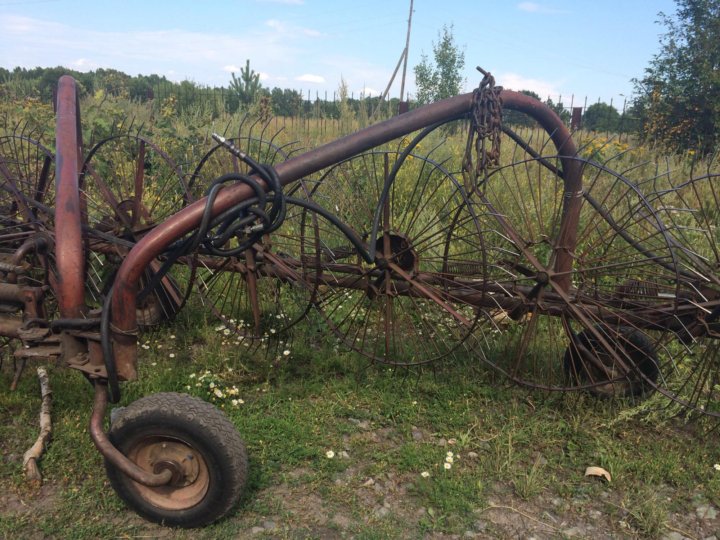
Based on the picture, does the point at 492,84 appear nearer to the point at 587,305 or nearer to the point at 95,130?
the point at 587,305

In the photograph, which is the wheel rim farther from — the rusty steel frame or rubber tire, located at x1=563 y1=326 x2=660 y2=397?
rubber tire, located at x1=563 y1=326 x2=660 y2=397

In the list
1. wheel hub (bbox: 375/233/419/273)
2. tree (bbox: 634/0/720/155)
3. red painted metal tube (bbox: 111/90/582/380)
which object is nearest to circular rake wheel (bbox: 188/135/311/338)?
wheel hub (bbox: 375/233/419/273)

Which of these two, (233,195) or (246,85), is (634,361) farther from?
(246,85)

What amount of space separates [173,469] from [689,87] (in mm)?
8807

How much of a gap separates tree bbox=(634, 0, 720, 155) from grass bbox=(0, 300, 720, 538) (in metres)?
6.74

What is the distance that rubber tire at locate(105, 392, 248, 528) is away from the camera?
1949 mm

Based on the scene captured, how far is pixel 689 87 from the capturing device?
800 centimetres

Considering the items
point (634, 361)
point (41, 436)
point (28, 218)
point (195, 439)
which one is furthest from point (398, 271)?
point (28, 218)

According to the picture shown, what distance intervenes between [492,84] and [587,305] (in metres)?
1.17

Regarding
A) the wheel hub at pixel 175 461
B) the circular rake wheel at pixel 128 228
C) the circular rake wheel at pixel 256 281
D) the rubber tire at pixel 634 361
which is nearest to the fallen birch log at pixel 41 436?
the circular rake wheel at pixel 128 228

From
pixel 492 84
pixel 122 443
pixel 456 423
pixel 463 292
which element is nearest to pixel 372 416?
pixel 456 423

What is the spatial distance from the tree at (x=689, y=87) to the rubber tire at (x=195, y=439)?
8347 millimetres

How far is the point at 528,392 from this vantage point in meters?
3.09

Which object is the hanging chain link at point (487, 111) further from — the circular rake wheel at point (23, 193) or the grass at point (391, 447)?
the circular rake wheel at point (23, 193)
